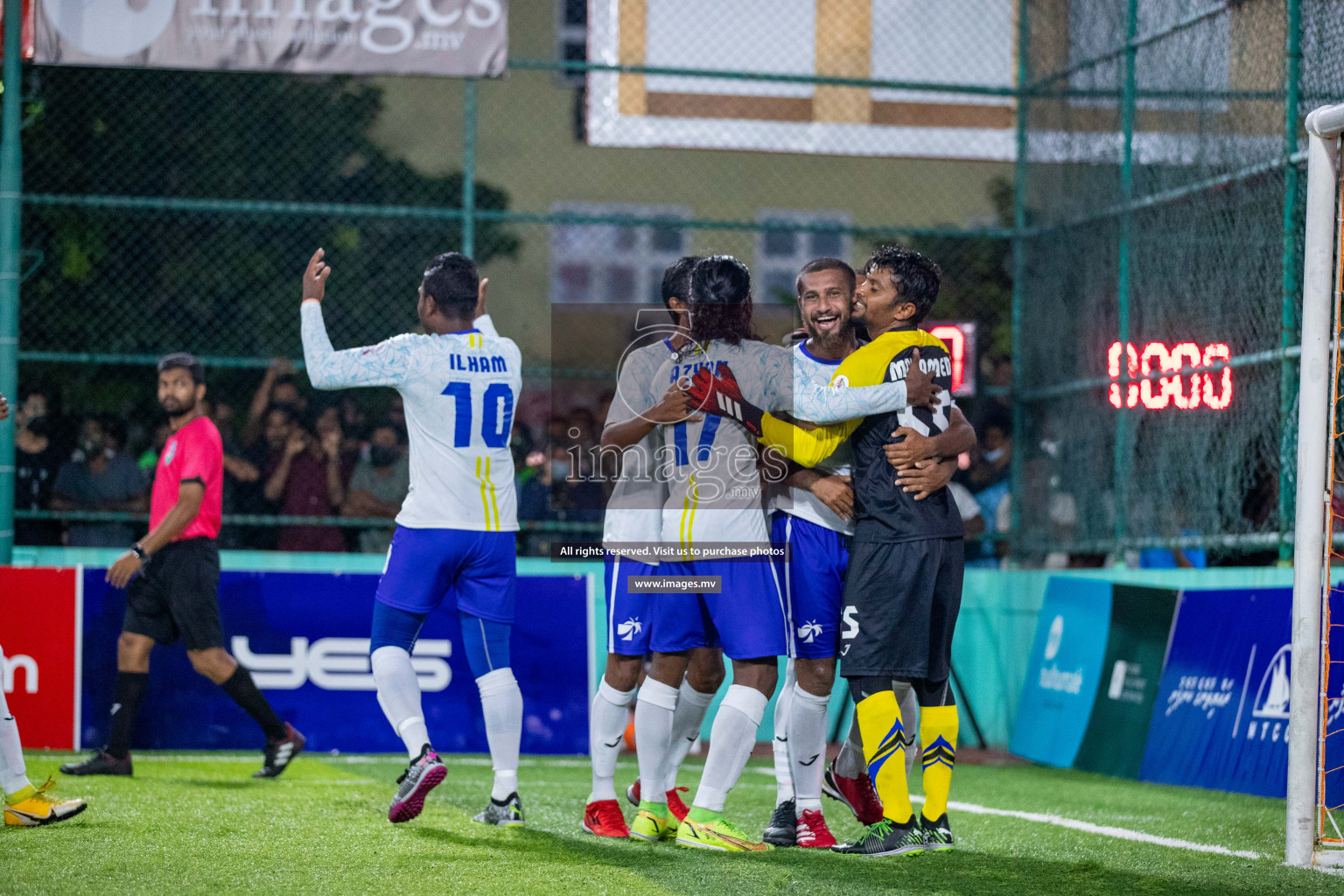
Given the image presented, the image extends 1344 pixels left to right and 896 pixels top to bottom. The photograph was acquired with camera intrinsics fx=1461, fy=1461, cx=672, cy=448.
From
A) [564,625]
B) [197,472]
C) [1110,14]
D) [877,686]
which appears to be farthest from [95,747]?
[1110,14]

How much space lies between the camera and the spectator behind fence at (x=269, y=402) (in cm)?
1013

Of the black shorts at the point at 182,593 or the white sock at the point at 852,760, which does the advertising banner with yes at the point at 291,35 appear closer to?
the black shorts at the point at 182,593

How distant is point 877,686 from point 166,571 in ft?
13.6

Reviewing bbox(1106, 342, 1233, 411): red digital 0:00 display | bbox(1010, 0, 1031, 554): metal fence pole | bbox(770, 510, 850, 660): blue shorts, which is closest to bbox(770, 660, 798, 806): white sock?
bbox(770, 510, 850, 660): blue shorts

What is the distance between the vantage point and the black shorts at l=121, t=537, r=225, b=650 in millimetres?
7574

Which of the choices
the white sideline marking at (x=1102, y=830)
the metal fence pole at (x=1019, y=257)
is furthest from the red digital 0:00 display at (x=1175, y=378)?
the white sideline marking at (x=1102, y=830)

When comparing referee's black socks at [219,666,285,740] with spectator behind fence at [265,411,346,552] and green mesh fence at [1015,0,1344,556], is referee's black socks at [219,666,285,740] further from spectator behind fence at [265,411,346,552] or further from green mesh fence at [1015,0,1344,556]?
green mesh fence at [1015,0,1344,556]

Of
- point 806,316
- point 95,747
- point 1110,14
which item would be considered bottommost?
point 95,747

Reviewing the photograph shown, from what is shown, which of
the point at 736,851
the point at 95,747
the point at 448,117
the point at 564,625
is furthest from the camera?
the point at 448,117

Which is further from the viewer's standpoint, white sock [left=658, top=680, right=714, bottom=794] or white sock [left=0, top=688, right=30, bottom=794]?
white sock [left=658, top=680, right=714, bottom=794]

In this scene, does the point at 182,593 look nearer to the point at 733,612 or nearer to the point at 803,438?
the point at 733,612

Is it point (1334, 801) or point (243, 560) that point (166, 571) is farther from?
point (1334, 801)

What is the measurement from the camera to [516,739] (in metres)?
6.03

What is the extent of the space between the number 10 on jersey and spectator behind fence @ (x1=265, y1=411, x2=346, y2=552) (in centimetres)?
425
